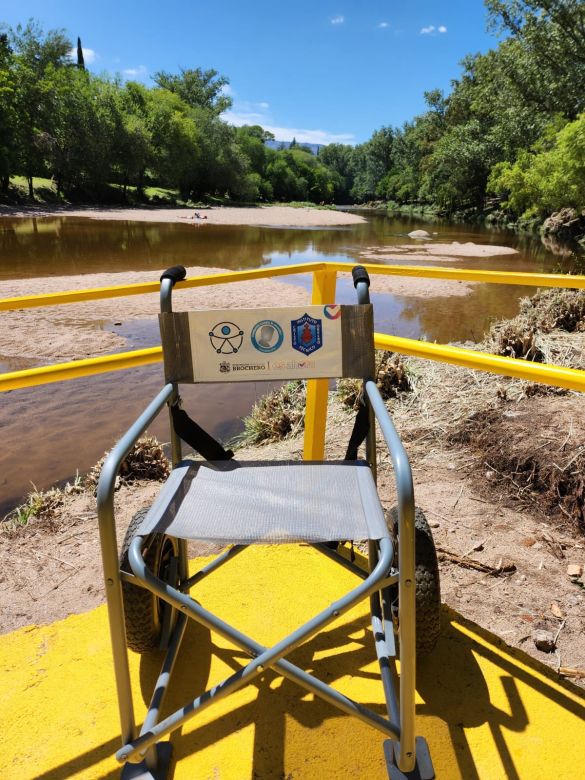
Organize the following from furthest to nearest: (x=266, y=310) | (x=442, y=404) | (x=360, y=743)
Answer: (x=442, y=404) → (x=266, y=310) → (x=360, y=743)

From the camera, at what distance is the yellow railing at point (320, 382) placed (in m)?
1.57

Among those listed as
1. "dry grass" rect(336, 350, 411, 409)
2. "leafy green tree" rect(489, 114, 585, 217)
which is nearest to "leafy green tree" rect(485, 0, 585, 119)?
"leafy green tree" rect(489, 114, 585, 217)

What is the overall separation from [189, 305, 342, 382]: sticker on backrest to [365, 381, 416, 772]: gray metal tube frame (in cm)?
54

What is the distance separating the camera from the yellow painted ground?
1.45 meters

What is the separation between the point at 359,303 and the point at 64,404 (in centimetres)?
495

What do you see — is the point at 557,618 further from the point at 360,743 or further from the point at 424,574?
the point at 360,743

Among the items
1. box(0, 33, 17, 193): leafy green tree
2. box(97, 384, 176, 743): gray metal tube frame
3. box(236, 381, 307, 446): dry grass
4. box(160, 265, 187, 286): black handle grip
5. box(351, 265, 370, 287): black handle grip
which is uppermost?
box(0, 33, 17, 193): leafy green tree

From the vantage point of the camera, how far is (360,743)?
151 cm

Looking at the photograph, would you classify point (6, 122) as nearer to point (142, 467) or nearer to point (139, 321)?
point (139, 321)

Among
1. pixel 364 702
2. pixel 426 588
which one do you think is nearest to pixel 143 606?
pixel 364 702

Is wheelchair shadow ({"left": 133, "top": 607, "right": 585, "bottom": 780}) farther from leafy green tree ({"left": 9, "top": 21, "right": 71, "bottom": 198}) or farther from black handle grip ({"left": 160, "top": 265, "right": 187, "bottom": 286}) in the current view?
leafy green tree ({"left": 9, "top": 21, "right": 71, "bottom": 198})

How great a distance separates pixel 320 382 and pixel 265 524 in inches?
43.3

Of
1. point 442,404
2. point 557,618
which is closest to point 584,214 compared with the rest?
point 442,404

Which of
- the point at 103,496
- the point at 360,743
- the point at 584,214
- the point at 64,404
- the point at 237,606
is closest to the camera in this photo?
the point at 103,496
